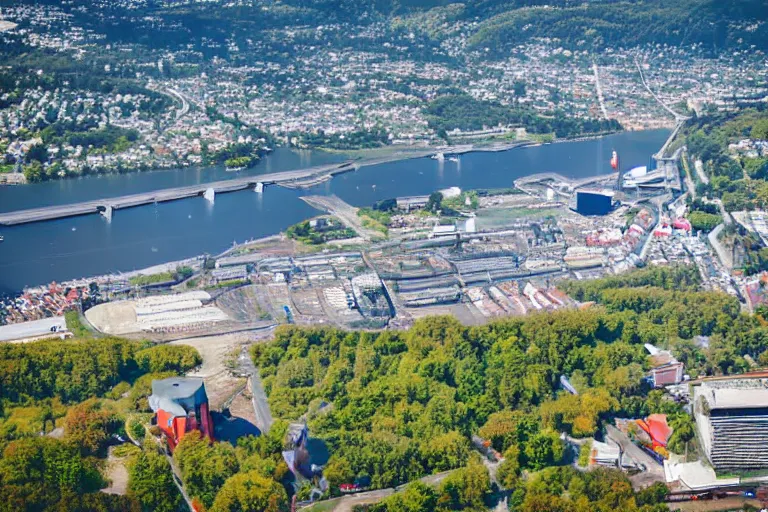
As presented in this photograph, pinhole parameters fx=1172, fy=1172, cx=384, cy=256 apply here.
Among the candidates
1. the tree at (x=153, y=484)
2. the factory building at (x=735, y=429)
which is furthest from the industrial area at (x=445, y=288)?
the tree at (x=153, y=484)

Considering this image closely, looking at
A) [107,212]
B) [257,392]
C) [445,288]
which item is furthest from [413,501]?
[107,212]

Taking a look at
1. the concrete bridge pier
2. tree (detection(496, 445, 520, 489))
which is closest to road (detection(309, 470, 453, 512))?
tree (detection(496, 445, 520, 489))

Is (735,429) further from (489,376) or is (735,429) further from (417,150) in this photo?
(417,150)

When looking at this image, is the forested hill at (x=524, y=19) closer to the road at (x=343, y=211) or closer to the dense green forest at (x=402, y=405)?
the road at (x=343, y=211)

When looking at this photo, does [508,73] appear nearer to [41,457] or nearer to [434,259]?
[434,259]

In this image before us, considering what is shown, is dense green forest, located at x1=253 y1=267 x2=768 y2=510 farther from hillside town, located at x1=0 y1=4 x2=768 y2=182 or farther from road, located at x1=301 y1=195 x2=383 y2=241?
hillside town, located at x1=0 y1=4 x2=768 y2=182
